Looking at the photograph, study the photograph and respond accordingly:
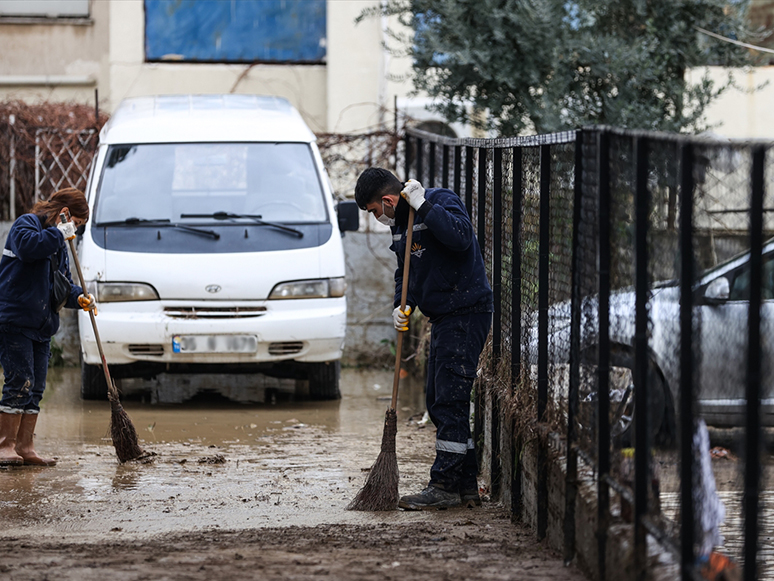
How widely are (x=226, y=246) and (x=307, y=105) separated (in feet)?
20.6

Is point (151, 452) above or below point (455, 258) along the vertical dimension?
below

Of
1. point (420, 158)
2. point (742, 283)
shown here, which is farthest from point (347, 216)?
point (742, 283)

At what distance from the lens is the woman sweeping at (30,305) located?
613 cm

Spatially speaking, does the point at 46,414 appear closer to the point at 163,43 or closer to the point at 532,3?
the point at 532,3

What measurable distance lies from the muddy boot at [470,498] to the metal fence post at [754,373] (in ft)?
9.03

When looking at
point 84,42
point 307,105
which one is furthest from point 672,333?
point 84,42

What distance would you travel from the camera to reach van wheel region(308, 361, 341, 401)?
8562mm

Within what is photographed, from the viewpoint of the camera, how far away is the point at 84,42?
1417 centimetres

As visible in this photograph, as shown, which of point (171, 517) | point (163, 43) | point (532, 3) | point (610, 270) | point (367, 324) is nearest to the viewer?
point (610, 270)

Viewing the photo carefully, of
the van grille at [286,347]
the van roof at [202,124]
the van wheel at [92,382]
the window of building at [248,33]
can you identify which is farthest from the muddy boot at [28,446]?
the window of building at [248,33]

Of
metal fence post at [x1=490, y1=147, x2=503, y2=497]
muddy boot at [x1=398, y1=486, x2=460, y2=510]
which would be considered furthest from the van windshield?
muddy boot at [x1=398, y1=486, x2=460, y2=510]

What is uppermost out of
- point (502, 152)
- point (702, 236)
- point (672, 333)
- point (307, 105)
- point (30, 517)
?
point (307, 105)

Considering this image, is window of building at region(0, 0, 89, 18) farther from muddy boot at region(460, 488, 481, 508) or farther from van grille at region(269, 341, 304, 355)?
muddy boot at region(460, 488, 481, 508)

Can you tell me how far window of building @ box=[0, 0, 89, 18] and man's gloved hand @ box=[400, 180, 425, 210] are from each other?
10.5 metres
